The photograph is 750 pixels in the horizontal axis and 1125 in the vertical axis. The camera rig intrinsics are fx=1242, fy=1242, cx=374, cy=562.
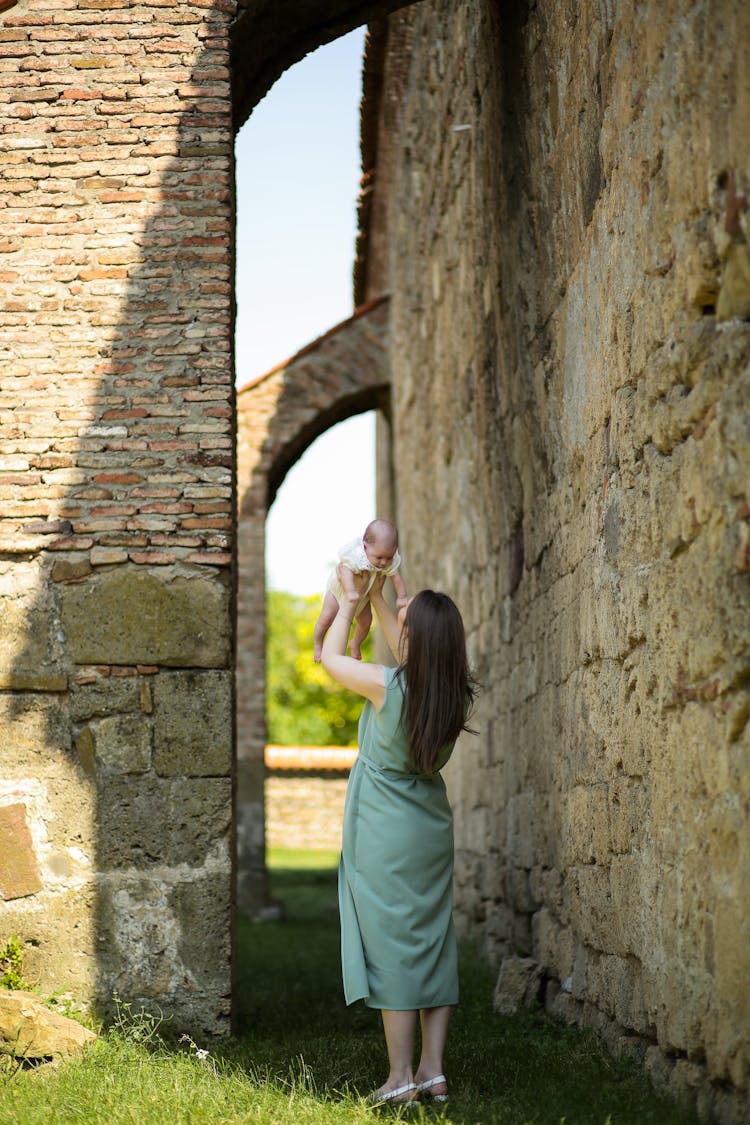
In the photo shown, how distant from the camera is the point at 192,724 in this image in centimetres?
476

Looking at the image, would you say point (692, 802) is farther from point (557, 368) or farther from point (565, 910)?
point (557, 368)

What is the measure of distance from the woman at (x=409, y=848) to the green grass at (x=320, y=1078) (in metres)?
0.26

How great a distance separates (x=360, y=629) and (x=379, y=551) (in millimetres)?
309

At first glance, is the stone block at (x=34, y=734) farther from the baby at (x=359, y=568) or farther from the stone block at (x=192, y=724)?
the baby at (x=359, y=568)

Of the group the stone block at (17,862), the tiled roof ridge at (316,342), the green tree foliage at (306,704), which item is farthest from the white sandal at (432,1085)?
the green tree foliage at (306,704)

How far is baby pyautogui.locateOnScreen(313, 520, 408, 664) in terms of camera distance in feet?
12.9

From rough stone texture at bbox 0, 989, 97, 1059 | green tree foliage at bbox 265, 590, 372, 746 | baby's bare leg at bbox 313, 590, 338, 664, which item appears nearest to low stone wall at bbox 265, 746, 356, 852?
green tree foliage at bbox 265, 590, 372, 746

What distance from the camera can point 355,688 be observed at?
12.2 ft

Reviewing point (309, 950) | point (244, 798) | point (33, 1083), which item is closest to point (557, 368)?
point (33, 1083)

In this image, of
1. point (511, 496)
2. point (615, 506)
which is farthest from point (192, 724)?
Result: point (511, 496)

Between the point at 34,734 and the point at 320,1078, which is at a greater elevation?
the point at 34,734

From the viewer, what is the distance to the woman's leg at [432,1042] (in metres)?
3.57

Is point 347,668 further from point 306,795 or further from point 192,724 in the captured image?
point 306,795

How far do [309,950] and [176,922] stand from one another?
13.1 ft
